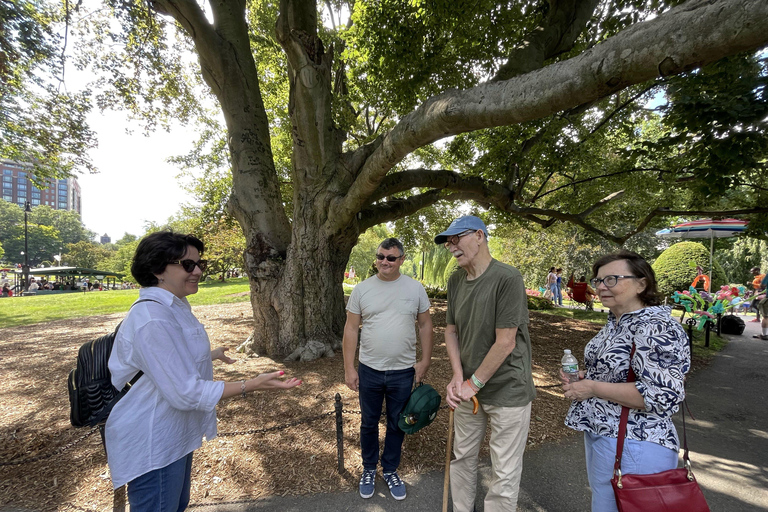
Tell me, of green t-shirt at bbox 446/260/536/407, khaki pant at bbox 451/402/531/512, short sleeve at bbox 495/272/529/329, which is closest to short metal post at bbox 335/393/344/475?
khaki pant at bbox 451/402/531/512

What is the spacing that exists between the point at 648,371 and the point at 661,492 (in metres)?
0.52

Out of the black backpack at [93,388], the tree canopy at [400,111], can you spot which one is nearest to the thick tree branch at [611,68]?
the tree canopy at [400,111]

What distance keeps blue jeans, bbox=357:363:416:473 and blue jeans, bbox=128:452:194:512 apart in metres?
1.36

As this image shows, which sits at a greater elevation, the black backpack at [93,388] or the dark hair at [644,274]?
the dark hair at [644,274]

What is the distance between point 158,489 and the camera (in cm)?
163

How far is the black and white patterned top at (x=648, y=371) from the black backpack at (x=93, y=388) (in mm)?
2368

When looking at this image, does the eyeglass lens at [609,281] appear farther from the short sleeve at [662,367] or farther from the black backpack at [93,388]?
the black backpack at [93,388]

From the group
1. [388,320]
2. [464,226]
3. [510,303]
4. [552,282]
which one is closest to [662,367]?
[510,303]

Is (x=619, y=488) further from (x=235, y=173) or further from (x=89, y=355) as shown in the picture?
(x=235, y=173)

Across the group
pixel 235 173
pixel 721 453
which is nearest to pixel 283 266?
pixel 235 173

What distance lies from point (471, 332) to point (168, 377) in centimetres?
172

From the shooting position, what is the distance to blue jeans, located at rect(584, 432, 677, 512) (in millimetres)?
1571

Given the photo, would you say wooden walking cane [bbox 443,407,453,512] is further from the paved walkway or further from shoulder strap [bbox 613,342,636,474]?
shoulder strap [bbox 613,342,636,474]

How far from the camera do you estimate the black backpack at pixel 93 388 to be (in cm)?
159
